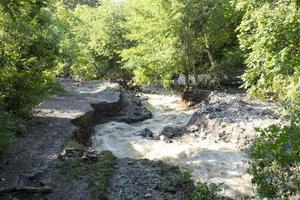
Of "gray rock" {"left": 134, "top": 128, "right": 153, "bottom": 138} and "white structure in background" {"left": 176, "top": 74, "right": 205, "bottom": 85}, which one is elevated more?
"white structure in background" {"left": 176, "top": 74, "right": 205, "bottom": 85}

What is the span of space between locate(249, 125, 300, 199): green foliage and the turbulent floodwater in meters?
2.21

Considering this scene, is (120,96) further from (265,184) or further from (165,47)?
(265,184)

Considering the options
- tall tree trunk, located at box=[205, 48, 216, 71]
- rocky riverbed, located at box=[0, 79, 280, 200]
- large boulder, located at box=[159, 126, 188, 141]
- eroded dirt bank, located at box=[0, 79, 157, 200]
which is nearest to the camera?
eroded dirt bank, located at box=[0, 79, 157, 200]

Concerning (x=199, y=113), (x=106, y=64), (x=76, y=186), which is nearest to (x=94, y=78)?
(x=106, y=64)

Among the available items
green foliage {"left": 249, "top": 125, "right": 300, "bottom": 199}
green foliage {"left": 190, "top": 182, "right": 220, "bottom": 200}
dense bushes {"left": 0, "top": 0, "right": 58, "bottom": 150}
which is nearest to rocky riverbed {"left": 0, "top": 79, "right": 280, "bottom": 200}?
green foliage {"left": 190, "top": 182, "right": 220, "bottom": 200}

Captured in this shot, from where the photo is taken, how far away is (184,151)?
43.1 feet

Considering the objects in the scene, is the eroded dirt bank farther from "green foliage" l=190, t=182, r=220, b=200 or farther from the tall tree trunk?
the tall tree trunk

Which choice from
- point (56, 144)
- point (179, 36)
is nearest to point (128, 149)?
point (56, 144)

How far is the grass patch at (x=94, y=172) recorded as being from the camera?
31.0ft

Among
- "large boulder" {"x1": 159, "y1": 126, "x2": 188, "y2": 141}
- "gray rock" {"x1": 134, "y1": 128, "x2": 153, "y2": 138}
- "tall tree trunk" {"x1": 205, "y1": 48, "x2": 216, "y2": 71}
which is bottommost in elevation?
"gray rock" {"x1": 134, "y1": 128, "x2": 153, "y2": 138}

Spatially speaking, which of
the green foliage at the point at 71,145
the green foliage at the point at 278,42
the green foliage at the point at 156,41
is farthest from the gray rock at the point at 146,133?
the green foliage at the point at 278,42

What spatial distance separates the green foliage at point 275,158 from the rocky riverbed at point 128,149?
8.15 feet

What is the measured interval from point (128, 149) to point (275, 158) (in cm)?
842

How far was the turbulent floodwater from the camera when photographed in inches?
425
